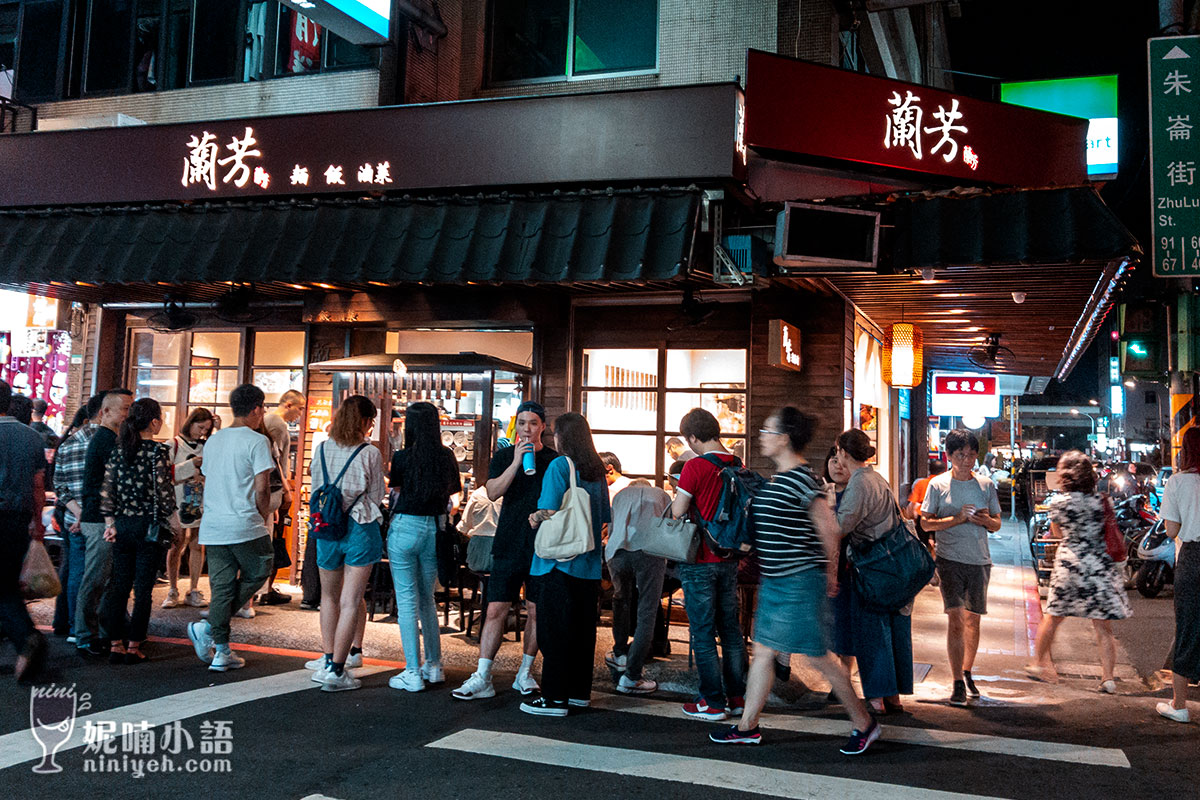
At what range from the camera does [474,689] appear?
6242 millimetres

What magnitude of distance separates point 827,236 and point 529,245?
2.93 m

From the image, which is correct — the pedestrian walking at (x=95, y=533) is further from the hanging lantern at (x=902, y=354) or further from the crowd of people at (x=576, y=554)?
the hanging lantern at (x=902, y=354)

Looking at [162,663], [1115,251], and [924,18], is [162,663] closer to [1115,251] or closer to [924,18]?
[1115,251]

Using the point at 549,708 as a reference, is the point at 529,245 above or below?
above

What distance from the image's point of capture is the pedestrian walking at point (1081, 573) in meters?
7.32

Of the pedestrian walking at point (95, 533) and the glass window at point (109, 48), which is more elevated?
the glass window at point (109, 48)

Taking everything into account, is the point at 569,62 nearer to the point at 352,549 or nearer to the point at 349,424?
the point at 349,424

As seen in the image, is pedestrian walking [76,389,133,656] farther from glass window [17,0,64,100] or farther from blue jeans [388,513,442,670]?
glass window [17,0,64,100]

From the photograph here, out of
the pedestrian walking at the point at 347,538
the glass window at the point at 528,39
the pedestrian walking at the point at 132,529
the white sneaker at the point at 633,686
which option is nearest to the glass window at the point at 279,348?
the glass window at the point at 528,39

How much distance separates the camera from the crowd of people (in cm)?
537

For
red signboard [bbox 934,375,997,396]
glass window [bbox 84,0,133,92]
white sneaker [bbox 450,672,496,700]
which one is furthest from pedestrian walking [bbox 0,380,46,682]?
red signboard [bbox 934,375,997,396]

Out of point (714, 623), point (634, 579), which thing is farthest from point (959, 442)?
point (634, 579)

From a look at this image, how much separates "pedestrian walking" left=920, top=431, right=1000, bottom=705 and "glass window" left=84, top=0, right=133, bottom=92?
12.5 metres

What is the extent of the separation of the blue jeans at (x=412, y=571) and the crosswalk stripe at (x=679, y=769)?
1126 millimetres
